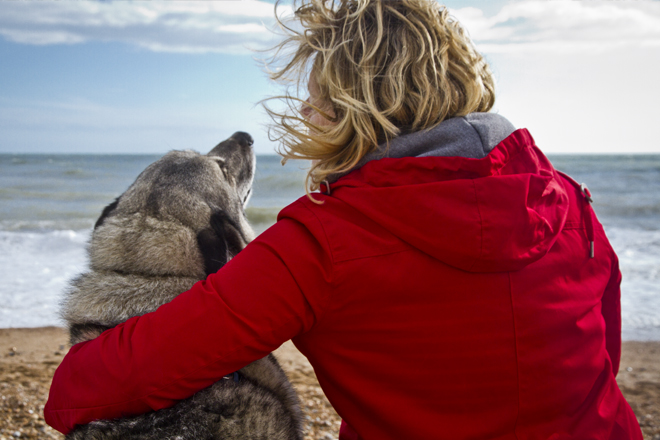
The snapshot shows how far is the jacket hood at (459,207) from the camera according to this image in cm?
115

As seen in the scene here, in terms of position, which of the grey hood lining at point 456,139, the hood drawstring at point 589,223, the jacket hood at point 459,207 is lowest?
the hood drawstring at point 589,223

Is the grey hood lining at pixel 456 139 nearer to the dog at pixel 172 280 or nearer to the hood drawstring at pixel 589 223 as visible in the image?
the hood drawstring at pixel 589 223

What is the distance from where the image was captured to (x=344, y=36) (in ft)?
4.64

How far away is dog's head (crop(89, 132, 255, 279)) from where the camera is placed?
1.89 m

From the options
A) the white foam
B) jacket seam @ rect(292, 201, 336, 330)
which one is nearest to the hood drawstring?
jacket seam @ rect(292, 201, 336, 330)

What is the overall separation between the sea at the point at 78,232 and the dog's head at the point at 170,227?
275 millimetres

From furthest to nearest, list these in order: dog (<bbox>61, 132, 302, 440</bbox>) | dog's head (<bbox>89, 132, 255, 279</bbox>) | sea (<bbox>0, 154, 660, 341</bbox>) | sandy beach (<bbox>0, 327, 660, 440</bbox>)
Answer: sea (<bbox>0, 154, 660, 341</bbox>) < sandy beach (<bbox>0, 327, 660, 440</bbox>) < dog's head (<bbox>89, 132, 255, 279</bbox>) < dog (<bbox>61, 132, 302, 440</bbox>)

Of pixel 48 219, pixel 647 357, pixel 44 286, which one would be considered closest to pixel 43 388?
pixel 44 286

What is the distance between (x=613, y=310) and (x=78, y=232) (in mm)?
10488

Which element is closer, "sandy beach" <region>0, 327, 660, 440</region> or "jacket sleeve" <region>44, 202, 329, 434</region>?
"jacket sleeve" <region>44, 202, 329, 434</region>

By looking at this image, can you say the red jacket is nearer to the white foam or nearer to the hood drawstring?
the hood drawstring

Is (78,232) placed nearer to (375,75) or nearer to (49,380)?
(49,380)

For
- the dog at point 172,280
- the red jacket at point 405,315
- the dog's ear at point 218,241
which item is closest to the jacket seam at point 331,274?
the red jacket at point 405,315

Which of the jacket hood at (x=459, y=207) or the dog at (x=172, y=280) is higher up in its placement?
the jacket hood at (x=459, y=207)
